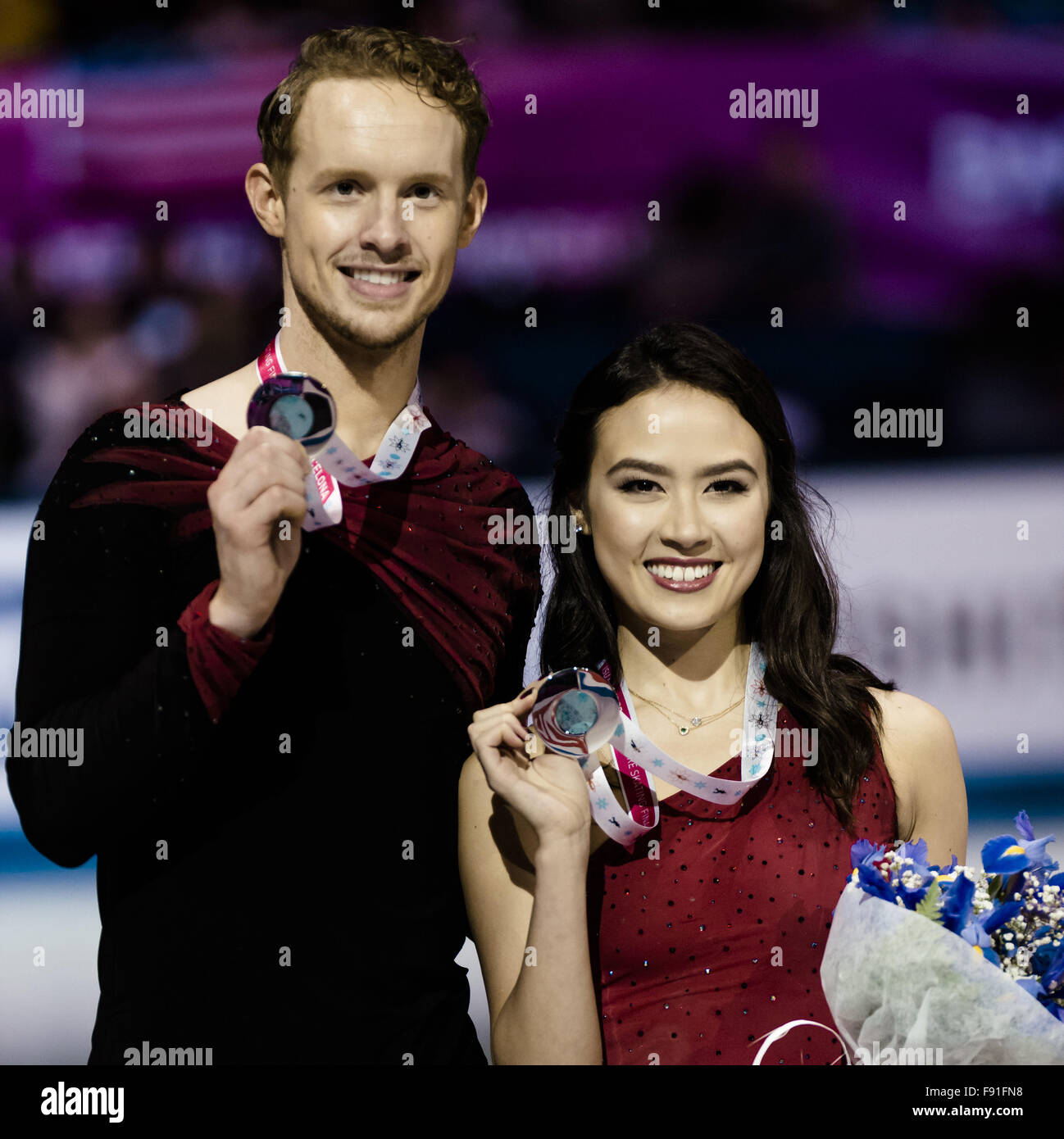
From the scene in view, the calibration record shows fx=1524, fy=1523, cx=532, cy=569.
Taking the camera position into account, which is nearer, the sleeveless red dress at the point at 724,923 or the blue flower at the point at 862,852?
the blue flower at the point at 862,852

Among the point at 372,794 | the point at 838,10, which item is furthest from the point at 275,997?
the point at 838,10

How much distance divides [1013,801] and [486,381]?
171 cm

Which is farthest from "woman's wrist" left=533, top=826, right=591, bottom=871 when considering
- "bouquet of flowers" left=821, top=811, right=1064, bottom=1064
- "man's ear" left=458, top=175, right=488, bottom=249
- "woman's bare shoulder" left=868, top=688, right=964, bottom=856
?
"man's ear" left=458, top=175, right=488, bottom=249

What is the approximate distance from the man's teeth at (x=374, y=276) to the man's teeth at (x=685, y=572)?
2.17ft

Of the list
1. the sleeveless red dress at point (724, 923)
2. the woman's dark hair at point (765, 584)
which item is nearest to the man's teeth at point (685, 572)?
the woman's dark hair at point (765, 584)

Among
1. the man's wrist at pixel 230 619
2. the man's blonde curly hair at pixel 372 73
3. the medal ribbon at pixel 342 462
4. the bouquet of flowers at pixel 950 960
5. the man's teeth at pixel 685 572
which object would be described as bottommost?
the bouquet of flowers at pixel 950 960

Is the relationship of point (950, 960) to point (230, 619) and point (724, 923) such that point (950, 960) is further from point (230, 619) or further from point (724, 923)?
point (230, 619)

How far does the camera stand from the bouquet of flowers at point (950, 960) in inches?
80.0

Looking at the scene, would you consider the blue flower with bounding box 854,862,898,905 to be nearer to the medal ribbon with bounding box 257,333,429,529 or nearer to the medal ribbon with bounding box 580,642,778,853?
the medal ribbon with bounding box 580,642,778,853

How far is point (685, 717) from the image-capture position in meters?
2.63

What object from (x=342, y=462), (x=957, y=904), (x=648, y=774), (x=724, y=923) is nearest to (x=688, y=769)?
(x=648, y=774)

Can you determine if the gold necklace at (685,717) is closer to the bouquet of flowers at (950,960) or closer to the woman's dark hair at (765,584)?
the woman's dark hair at (765,584)

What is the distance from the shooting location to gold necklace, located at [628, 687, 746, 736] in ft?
8.61

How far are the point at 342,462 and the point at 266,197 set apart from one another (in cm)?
55
